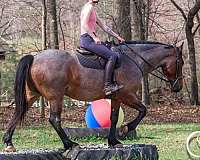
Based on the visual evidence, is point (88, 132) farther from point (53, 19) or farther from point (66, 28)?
point (66, 28)

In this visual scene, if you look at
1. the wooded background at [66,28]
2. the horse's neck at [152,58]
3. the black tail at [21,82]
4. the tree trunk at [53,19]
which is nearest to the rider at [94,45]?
the horse's neck at [152,58]

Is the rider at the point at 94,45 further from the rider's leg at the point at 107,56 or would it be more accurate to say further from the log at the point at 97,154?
the log at the point at 97,154

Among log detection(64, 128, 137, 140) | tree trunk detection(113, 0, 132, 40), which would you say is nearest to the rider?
log detection(64, 128, 137, 140)

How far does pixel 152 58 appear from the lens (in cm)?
1127

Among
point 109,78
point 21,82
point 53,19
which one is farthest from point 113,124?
point 53,19

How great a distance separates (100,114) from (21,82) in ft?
18.1

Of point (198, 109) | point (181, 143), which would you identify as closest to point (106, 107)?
point (181, 143)

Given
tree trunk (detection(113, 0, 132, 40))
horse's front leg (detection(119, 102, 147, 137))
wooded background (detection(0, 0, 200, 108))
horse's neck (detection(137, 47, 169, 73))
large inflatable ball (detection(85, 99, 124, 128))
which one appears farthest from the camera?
wooded background (detection(0, 0, 200, 108))

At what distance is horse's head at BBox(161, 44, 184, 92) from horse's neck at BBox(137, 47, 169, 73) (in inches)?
4.2

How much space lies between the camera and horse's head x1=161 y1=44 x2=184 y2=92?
1132 centimetres

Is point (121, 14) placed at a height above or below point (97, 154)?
above

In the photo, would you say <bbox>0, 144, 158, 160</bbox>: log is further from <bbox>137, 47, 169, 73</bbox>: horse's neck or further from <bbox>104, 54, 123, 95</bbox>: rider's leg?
<bbox>137, 47, 169, 73</bbox>: horse's neck

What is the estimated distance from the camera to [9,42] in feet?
124

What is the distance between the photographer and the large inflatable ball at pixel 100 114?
611 inches
